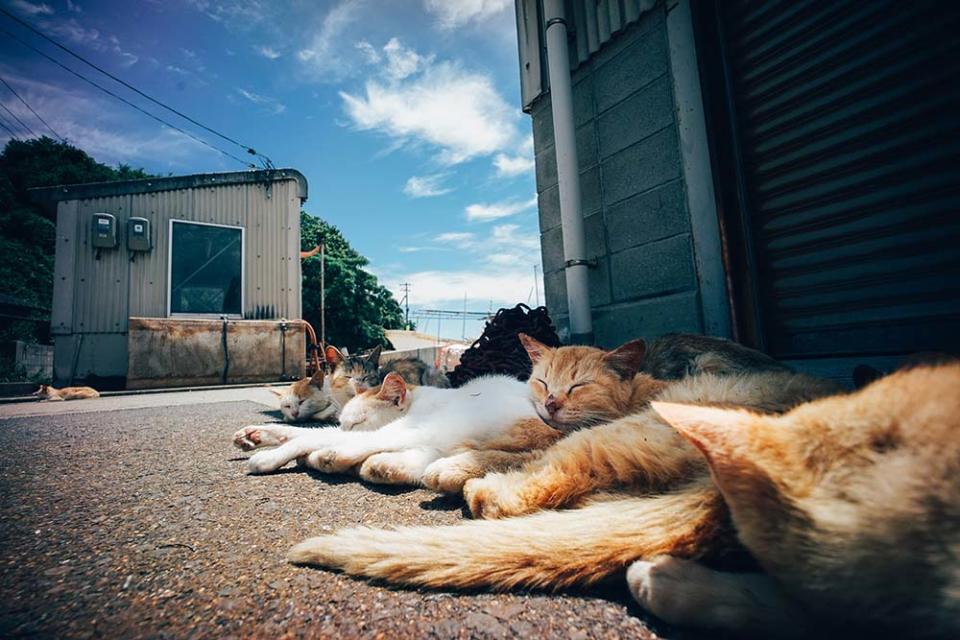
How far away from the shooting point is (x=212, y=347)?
7203 millimetres

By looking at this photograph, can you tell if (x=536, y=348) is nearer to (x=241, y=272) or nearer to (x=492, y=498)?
(x=492, y=498)

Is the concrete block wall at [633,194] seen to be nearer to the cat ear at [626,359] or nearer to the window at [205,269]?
the cat ear at [626,359]

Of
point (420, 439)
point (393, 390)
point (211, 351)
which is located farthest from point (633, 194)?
point (211, 351)

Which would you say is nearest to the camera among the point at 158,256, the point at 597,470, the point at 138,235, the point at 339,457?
the point at 597,470

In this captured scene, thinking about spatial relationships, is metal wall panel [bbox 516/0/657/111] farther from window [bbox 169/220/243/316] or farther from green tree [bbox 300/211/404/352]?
green tree [bbox 300/211/404/352]

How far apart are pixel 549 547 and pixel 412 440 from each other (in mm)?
904

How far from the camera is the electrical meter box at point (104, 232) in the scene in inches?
285

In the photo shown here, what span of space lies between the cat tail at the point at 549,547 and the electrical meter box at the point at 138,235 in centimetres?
924

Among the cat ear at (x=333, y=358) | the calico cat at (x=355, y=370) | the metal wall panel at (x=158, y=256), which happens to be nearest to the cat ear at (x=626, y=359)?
the calico cat at (x=355, y=370)

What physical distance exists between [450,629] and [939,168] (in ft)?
8.23

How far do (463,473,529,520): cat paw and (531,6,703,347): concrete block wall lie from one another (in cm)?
192

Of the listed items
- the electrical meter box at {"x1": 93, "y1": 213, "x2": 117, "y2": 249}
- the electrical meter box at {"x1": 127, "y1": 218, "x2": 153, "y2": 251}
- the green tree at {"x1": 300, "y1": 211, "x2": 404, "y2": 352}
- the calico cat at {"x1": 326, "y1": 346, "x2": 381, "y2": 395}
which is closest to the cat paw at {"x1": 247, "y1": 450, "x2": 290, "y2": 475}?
the calico cat at {"x1": 326, "y1": 346, "x2": 381, "y2": 395}

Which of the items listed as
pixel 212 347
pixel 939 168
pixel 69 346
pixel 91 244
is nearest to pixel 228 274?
pixel 212 347

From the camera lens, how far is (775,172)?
2.16 metres
